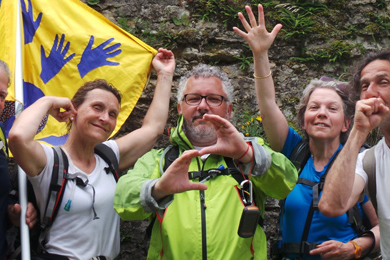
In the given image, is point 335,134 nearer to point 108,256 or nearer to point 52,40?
point 108,256

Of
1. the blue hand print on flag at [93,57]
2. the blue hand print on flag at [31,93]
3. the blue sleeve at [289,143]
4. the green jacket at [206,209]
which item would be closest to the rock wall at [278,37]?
the blue hand print on flag at [93,57]

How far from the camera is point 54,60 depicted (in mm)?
4547

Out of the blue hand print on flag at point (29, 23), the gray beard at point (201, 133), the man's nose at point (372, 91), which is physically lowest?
the gray beard at point (201, 133)

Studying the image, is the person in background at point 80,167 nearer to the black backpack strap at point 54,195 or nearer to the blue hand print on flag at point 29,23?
the black backpack strap at point 54,195

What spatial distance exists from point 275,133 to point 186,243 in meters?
1.30

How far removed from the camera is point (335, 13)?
5.79 m

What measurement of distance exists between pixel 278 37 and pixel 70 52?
8.77 ft

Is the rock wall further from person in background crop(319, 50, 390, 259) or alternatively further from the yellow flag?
person in background crop(319, 50, 390, 259)

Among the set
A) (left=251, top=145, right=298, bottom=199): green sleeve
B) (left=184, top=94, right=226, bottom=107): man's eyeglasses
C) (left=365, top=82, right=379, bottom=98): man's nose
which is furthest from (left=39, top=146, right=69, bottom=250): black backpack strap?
(left=365, top=82, right=379, bottom=98): man's nose

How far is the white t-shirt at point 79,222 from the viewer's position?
3199 millimetres

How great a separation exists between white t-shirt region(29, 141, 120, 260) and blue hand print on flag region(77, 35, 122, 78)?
146 cm

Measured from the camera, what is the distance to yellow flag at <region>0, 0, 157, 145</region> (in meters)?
4.48

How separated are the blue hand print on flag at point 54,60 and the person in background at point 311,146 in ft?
6.33

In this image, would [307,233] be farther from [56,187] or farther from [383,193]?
[56,187]
